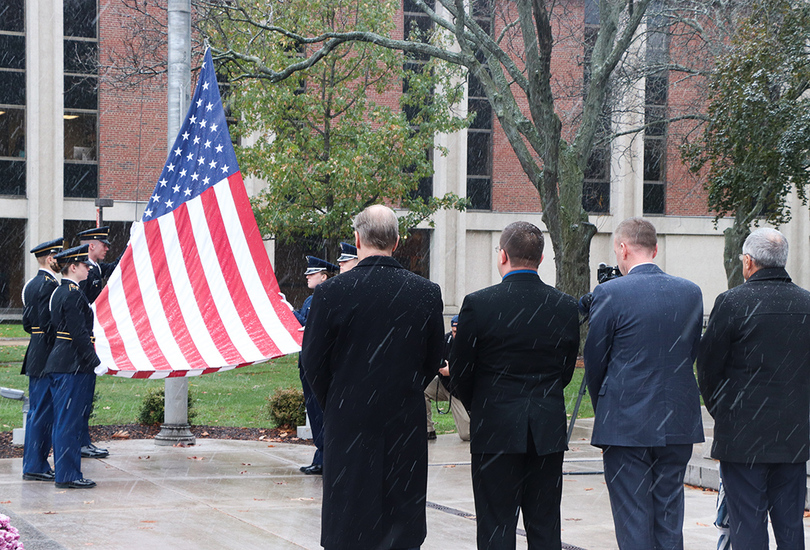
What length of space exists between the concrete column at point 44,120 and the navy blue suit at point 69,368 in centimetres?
2639

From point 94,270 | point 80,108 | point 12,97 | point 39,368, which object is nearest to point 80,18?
point 80,108

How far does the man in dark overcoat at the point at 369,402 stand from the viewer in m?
4.31

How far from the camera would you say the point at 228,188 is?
345 inches

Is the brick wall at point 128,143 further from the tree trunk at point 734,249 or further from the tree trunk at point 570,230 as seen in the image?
the tree trunk at point 734,249

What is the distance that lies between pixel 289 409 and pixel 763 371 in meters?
7.17

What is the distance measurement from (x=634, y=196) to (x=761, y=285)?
115ft

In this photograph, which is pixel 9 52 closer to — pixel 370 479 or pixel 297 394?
pixel 297 394

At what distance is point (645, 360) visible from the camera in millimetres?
4910

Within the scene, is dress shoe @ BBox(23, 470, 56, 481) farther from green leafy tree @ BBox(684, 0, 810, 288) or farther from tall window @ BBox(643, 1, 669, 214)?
tall window @ BBox(643, 1, 669, 214)

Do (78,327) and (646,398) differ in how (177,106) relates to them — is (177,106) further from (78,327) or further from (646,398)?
(646,398)

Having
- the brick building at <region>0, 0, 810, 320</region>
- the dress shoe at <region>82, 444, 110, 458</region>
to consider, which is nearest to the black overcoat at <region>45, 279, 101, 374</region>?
the dress shoe at <region>82, 444, 110, 458</region>

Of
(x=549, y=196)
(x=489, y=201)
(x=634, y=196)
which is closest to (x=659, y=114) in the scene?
(x=634, y=196)

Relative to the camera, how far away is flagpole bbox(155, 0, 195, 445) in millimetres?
10117

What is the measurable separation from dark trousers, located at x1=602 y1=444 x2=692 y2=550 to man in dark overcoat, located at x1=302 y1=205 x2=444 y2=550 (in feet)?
3.86
